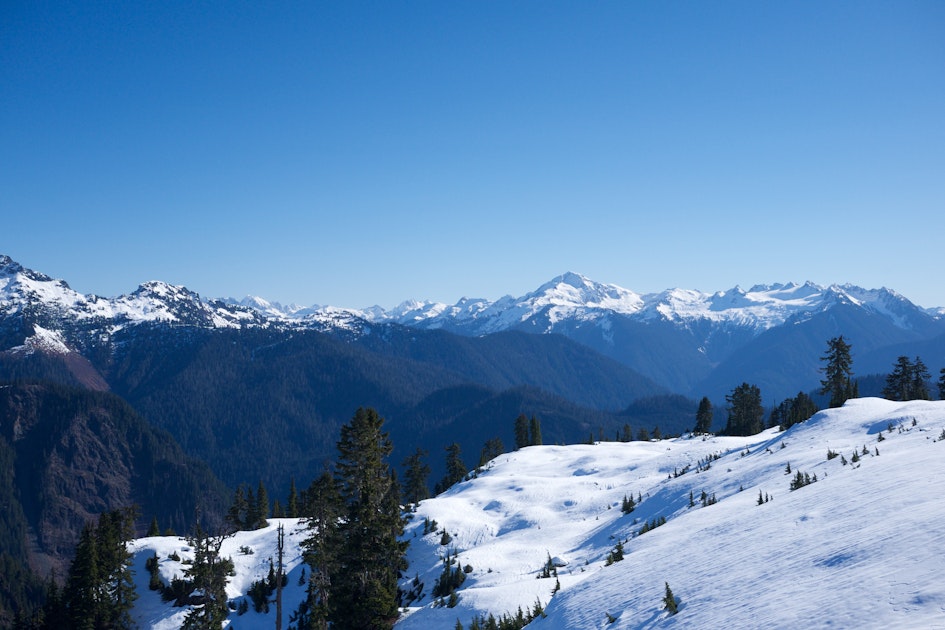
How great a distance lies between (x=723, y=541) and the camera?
17.5 metres

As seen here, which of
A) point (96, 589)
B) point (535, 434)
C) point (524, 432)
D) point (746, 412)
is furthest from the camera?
point (524, 432)

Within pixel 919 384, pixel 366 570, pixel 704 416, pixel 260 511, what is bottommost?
pixel 260 511

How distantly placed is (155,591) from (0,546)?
191 metres

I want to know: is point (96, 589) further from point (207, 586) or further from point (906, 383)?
point (906, 383)

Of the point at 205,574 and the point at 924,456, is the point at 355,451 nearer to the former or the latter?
the point at 205,574

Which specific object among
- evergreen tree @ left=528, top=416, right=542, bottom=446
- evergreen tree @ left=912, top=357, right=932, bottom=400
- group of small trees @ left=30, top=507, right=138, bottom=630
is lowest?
group of small trees @ left=30, top=507, right=138, bottom=630

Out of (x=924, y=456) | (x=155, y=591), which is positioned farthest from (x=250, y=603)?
(x=924, y=456)

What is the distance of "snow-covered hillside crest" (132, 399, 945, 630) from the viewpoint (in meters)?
11.2

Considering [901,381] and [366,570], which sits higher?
[901,381]

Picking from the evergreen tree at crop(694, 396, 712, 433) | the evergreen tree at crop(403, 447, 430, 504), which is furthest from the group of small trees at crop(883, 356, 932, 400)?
the evergreen tree at crop(403, 447, 430, 504)

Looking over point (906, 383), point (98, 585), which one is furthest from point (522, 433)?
point (98, 585)

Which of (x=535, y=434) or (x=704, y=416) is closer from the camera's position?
(x=704, y=416)

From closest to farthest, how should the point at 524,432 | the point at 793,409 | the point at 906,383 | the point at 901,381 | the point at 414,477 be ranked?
the point at 906,383 → the point at 901,381 → the point at 793,409 → the point at 414,477 → the point at 524,432

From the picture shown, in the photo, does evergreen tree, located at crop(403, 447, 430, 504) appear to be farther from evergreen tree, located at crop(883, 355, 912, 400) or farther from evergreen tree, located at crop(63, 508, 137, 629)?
evergreen tree, located at crop(883, 355, 912, 400)
